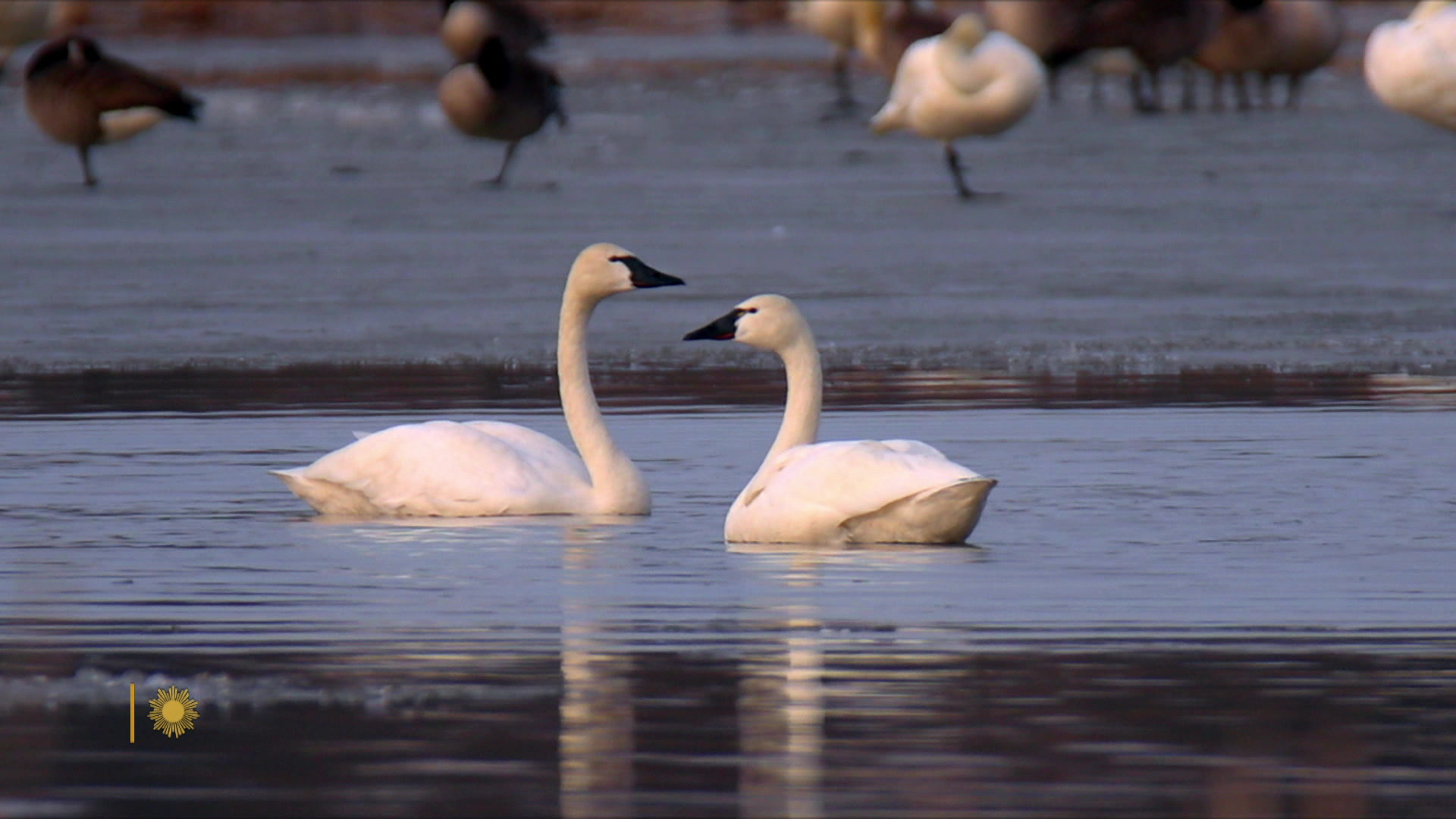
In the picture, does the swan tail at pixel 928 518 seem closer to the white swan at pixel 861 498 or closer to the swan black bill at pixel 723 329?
the white swan at pixel 861 498

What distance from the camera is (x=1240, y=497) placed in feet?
26.3

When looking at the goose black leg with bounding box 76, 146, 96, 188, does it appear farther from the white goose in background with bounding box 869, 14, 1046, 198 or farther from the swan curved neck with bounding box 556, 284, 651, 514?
the swan curved neck with bounding box 556, 284, 651, 514

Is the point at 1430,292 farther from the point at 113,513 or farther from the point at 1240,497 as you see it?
the point at 113,513

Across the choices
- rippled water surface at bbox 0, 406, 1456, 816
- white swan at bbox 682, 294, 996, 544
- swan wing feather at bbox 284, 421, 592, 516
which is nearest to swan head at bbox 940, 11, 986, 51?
rippled water surface at bbox 0, 406, 1456, 816

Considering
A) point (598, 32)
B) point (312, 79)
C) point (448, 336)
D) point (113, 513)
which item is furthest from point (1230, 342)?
point (598, 32)

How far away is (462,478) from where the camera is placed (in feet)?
27.1

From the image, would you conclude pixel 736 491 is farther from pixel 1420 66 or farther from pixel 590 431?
pixel 1420 66

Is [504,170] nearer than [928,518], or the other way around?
[928,518]


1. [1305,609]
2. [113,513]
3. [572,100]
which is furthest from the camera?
[572,100]

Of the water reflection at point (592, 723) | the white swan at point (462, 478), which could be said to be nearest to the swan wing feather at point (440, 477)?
the white swan at point (462, 478)

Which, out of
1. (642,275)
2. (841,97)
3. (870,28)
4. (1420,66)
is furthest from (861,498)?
(841,97)

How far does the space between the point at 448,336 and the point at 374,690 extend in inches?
289

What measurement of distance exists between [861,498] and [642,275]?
1845 millimetres

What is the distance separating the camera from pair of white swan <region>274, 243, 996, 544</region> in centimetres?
738
